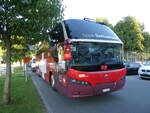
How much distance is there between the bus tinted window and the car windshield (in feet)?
1.03

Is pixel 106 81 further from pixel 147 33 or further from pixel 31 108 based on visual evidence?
pixel 147 33

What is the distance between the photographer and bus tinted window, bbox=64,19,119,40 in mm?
6368

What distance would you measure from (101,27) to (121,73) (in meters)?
2.05

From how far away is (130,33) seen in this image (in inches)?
1435

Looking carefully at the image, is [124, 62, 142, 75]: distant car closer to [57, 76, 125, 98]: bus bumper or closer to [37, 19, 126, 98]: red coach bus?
[37, 19, 126, 98]: red coach bus

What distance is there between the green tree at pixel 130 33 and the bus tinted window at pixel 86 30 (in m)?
30.4

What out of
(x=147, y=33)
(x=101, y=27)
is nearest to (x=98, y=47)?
(x=101, y=27)

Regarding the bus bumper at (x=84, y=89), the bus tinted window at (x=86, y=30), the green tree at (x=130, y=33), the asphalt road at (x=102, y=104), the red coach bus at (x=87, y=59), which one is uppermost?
the green tree at (x=130, y=33)

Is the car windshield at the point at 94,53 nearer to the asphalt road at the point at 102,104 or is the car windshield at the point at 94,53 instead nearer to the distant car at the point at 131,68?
the asphalt road at the point at 102,104

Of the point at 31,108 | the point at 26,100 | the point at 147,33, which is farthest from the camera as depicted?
the point at 147,33

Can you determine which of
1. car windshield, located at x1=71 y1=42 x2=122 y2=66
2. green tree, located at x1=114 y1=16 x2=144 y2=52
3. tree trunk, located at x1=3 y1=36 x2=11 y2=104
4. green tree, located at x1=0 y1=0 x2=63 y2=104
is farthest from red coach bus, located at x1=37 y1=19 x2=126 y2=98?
green tree, located at x1=114 y1=16 x2=144 y2=52

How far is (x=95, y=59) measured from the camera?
6.36 m

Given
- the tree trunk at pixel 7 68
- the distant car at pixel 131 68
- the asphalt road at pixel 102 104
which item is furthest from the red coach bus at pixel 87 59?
the distant car at pixel 131 68

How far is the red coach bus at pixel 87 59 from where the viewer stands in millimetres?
6066
